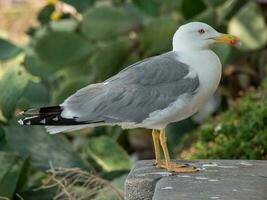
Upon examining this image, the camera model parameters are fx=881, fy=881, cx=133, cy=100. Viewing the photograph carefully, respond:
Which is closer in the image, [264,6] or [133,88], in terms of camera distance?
[133,88]

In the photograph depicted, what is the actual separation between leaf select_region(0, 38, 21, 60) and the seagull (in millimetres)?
2389

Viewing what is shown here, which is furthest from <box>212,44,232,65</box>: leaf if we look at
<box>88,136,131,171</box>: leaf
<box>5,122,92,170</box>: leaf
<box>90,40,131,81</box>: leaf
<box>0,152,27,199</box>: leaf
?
<box>0,152,27,199</box>: leaf

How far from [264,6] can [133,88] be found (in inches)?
145

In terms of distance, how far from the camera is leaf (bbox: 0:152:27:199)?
183 inches

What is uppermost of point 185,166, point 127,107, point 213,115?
point 127,107

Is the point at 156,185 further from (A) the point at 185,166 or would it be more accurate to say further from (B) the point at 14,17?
(B) the point at 14,17

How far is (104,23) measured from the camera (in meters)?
6.48

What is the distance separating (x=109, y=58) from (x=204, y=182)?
3138 millimetres

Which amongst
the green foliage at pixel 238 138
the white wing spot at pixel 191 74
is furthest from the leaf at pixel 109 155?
the white wing spot at pixel 191 74

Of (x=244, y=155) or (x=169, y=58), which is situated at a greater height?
(x=169, y=58)

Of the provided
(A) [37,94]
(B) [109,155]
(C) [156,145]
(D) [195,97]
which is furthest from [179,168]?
(A) [37,94]

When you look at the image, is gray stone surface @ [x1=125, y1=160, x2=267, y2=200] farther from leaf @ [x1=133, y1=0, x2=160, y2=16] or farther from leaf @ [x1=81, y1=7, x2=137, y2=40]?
leaf @ [x1=133, y1=0, x2=160, y2=16]

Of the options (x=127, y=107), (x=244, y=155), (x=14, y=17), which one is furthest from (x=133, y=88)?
(x=14, y=17)

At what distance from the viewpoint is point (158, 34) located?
6.41 metres
